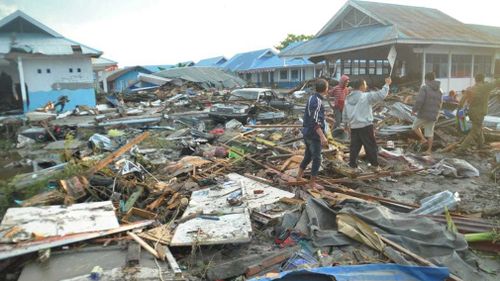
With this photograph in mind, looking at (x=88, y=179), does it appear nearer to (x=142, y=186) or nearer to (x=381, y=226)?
(x=142, y=186)

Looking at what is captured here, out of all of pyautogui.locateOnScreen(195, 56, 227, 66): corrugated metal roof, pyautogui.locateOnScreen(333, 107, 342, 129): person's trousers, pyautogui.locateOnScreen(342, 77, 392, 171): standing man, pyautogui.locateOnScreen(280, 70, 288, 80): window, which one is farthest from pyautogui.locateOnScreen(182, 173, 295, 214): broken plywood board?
pyautogui.locateOnScreen(195, 56, 227, 66): corrugated metal roof

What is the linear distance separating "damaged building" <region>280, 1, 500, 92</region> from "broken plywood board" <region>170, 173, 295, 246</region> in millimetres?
13446

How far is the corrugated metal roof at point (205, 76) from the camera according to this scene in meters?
32.4

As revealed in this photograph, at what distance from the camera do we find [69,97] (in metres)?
20.2

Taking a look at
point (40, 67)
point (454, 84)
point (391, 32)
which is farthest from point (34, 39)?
point (454, 84)

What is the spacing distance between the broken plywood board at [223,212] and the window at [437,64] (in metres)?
18.7

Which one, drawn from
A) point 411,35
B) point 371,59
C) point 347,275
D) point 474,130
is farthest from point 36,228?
point 371,59

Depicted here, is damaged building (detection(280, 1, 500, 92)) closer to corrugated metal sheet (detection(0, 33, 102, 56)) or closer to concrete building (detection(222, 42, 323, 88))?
concrete building (detection(222, 42, 323, 88))

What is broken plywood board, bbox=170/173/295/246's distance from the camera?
428cm

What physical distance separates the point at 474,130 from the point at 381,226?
5.61m

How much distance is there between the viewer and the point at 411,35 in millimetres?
17266

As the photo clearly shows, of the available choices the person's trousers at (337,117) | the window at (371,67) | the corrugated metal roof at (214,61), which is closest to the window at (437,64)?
the window at (371,67)

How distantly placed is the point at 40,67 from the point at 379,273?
20649 mm

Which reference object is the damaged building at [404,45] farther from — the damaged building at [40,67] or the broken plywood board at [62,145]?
the broken plywood board at [62,145]
